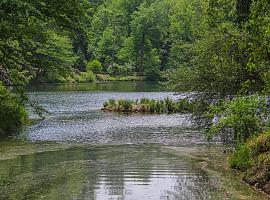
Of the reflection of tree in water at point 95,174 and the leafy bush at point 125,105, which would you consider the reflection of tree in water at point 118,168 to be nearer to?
the reflection of tree in water at point 95,174

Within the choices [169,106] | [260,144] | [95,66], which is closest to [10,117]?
[169,106]

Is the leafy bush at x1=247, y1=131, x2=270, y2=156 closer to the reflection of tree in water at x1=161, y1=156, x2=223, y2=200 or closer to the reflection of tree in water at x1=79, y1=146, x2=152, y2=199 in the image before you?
the reflection of tree in water at x1=161, y1=156, x2=223, y2=200

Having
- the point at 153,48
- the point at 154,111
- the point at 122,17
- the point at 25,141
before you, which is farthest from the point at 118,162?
the point at 122,17

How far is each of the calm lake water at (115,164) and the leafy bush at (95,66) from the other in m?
61.6

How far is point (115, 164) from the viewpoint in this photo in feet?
50.2

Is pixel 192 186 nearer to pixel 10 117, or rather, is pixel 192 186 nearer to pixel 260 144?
pixel 260 144

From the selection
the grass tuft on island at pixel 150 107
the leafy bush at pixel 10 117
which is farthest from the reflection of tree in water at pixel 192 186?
the grass tuft on island at pixel 150 107

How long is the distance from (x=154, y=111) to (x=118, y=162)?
63.6 feet

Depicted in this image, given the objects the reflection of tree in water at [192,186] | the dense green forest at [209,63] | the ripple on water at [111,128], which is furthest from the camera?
the ripple on water at [111,128]

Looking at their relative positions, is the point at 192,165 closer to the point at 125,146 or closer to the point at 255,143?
the point at 255,143

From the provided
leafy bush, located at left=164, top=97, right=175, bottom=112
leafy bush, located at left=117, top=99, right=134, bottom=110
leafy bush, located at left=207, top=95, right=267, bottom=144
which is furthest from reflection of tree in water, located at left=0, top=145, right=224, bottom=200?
leafy bush, located at left=117, top=99, right=134, bottom=110

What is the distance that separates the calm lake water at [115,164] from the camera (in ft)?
38.1

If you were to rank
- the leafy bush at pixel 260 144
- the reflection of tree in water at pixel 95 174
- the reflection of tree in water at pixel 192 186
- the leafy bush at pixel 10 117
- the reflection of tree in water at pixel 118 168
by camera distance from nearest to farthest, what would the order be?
the reflection of tree in water at pixel 192 186
the reflection of tree in water at pixel 95 174
the reflection of tree in water at pixel 118 168
the leafy bush at pixel 260 144
the leafy bush at pixel 10 117

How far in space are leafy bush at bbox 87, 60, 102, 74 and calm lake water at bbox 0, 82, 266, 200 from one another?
61614mm
